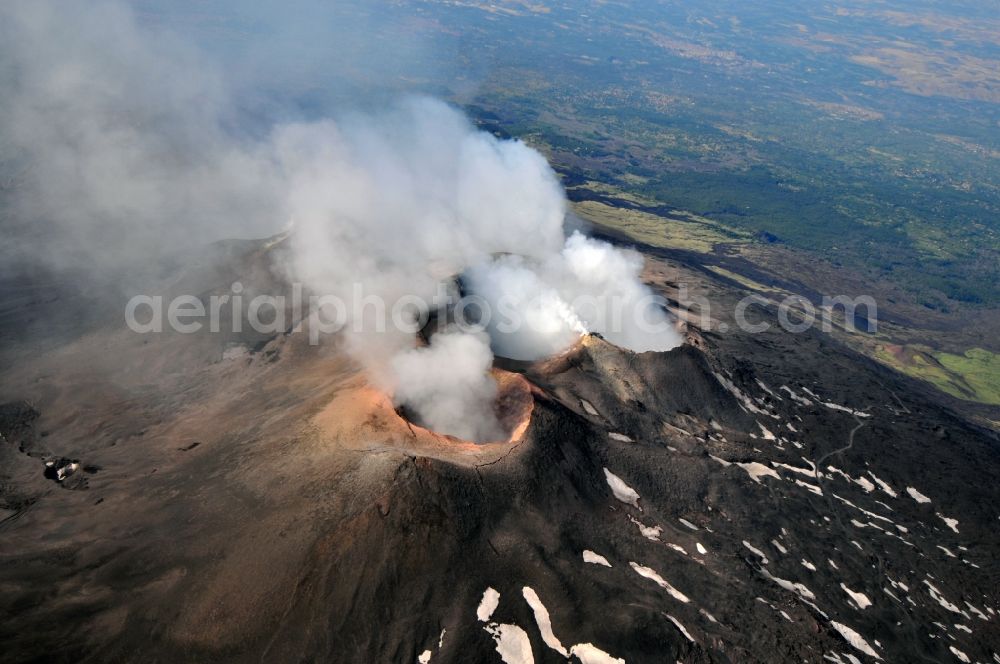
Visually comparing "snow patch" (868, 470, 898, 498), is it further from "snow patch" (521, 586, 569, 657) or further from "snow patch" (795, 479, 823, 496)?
"snow patch" (521, 586, 569, 657)

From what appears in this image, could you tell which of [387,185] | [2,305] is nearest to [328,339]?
[2,305]

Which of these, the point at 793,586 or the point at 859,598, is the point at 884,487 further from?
the point at 793,586

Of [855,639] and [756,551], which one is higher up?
[756,551]

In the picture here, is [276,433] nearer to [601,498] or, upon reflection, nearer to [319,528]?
[319,528]

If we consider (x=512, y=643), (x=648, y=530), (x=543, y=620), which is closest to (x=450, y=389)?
(x=648, y=530)

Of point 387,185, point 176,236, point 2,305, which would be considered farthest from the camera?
point 387,185

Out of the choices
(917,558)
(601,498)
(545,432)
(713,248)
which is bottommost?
(713,248)

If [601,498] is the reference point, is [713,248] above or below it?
below

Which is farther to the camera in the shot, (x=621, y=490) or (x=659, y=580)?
(x=621, y=490)

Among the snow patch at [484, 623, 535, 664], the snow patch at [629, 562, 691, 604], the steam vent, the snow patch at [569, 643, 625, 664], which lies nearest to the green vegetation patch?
the steam vent
